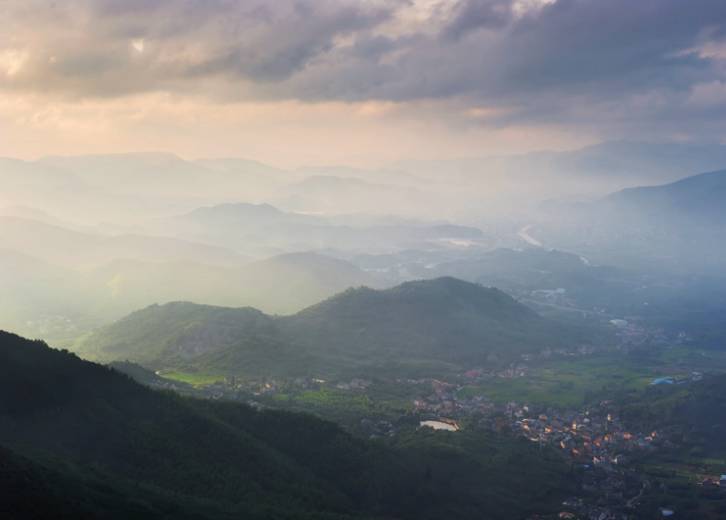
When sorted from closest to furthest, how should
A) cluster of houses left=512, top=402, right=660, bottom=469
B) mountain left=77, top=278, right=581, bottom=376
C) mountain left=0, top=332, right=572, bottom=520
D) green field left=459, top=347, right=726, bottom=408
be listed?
mountain left=0, top=332, right=572, bottom=520, cluster of houses left=512, top=402, right=660, bottom=469, green field left=459, top=347, right=726, bottom=408, mountain left=77, top=278, right=581, bottom=376

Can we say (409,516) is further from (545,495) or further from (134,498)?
(134,498)

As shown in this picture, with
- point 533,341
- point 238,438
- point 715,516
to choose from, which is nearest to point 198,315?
point 533,341

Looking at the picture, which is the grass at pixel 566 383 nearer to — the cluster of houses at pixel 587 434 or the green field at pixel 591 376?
the green field at pixel 591 376

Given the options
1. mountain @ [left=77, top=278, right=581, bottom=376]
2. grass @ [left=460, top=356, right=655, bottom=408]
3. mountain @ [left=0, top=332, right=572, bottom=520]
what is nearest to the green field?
grass @ [left=460, top=356, right=655, bottom=408]

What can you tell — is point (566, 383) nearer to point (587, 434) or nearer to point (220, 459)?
point (587, 434)

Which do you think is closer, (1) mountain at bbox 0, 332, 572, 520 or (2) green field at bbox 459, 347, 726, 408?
(1) mountain at bbox 0, 332, 572, 520

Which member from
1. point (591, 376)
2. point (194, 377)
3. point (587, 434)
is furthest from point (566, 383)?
point (194, 377)

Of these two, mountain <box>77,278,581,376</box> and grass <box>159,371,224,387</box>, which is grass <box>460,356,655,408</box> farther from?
grass <box>159,371,224,387</box>
